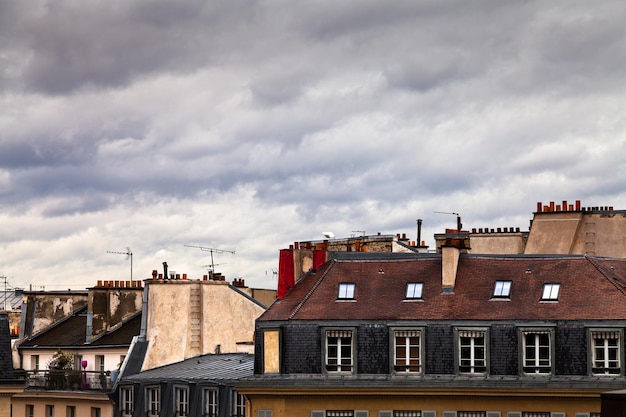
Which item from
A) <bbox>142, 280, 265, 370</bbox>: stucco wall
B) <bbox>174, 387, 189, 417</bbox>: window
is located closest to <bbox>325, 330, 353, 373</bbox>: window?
<bbox>174, 387, 189, 417</bbox>: window

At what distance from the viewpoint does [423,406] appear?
2105 inches

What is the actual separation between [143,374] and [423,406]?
55.7ft

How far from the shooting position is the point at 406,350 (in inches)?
2126

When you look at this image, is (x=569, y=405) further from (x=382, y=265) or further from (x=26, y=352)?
(x=26, y=352)

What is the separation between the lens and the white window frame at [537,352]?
52594 mm

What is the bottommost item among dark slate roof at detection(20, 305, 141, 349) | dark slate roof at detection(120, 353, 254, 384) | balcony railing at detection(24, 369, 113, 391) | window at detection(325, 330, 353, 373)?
balcony railing at detection(24, 369, 113, 391)

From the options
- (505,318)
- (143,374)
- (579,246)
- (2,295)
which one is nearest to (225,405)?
(143,374)

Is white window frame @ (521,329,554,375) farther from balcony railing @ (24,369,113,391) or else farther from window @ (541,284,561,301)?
balcony railing @ (24,369,113,391)

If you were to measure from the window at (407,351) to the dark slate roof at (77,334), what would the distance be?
21023mm

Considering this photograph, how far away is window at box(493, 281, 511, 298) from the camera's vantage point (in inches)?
2168

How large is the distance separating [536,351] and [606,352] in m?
2.41

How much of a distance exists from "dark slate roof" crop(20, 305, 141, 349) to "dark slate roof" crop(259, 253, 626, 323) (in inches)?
670

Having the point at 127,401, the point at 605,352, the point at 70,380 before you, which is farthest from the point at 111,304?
the point at 605,352

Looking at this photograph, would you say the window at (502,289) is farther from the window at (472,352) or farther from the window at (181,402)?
the window at (181,402)
